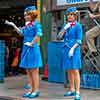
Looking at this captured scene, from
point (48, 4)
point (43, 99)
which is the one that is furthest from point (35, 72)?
point (48, 4)

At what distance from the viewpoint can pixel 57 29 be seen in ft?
54.4

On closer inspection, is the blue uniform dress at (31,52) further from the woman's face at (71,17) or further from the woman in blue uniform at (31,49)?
the woman's face at (71,17)

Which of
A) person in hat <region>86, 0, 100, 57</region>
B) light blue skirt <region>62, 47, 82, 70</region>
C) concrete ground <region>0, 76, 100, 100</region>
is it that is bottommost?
concrete ground <region>0, 76, 100, 100</region>

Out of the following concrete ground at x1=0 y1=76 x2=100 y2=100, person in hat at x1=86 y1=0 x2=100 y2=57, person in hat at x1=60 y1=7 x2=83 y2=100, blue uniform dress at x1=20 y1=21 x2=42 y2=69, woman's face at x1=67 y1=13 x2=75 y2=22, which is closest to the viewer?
person in hat at x1=60 y1=7 x2=83 y2=100

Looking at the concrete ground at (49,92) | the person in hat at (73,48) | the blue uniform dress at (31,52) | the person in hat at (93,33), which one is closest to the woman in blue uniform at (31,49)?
the blue uniform dress at (31,52)

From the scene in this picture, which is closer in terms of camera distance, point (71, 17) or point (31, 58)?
point (71, 17)

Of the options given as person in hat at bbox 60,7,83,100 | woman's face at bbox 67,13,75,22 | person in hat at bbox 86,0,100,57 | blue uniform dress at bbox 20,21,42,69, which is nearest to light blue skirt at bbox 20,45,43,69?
blue uniform dress at bbox 20,21,42,69

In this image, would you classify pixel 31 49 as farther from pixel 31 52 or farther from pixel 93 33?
pixel 93 33

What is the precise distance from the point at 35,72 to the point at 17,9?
10.5 metres

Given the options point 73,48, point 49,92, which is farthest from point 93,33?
point 73,48

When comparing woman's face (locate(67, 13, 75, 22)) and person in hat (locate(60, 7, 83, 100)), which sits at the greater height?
woman's face (locate(67, 13, 75, 22))

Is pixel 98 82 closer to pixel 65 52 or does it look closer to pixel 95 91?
pixel 95 91

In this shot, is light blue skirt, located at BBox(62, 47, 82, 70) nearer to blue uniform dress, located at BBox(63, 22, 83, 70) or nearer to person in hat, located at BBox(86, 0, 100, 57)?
blue uniform dress, located at BBox(63, 22, 83, 70)

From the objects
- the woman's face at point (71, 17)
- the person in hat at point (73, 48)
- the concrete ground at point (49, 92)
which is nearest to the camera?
the person in hat at point (73, 48)
